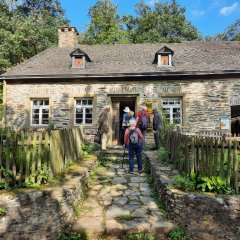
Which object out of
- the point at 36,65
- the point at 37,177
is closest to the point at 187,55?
the point at 36,65

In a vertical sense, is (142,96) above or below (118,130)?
above

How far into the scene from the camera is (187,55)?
14.9m

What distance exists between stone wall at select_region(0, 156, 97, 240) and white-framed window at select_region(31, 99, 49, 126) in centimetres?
971

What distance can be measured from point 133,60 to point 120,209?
36.2 ft

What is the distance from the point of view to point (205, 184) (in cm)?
455

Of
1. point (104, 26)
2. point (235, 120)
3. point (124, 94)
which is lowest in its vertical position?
point (235, 120)

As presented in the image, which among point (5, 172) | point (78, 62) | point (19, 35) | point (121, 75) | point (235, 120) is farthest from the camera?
point (19, 35)

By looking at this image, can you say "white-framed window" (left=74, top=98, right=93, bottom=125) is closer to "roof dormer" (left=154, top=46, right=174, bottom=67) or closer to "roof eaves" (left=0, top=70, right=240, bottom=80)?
"roof eaves" (left=0, top=70, right=240, bottom=80)

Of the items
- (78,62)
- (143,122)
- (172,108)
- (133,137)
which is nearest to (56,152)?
(133,137)

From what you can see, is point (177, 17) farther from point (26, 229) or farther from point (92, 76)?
point (26, 229)

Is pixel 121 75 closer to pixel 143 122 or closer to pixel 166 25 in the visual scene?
pixel 143 122

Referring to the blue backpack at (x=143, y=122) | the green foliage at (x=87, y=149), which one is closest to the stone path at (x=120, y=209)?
the green foliage at (x=87, y=149)

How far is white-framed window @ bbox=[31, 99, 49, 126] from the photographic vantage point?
13.7 meters

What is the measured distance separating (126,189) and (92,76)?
828 centimetres
